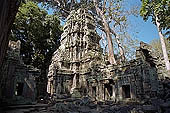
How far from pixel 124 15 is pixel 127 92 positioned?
1208cm

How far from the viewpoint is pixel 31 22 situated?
24.0m

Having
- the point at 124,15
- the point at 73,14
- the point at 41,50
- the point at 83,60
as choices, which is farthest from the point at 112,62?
the point at 41,50

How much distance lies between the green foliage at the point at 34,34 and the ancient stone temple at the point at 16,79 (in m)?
10.5

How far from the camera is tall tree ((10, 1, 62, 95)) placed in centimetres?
2281

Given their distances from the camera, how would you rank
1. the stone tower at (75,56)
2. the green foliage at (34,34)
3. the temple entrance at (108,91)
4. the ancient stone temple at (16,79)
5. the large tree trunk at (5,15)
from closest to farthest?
the large tree trunk at (5,15) < the ancient stone temple at (16,79) < the temple entrance at (108,91) < the stone tower at (75,56) < the green foliage at (34,34)

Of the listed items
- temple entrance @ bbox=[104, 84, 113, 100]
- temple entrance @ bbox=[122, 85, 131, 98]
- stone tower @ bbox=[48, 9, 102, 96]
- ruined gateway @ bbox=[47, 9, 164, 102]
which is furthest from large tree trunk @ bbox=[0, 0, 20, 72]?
stone tower @ bbox=[48, 9, 102, 96]

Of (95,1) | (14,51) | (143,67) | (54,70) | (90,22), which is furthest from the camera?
(90,22)

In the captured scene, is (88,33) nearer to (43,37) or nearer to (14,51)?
(43,37)

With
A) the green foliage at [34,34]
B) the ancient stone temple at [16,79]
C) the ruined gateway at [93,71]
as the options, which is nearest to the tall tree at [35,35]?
the green foliage at [34,34]

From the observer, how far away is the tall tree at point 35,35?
22812 millimetres

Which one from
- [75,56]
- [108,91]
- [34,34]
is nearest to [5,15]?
[108,91]

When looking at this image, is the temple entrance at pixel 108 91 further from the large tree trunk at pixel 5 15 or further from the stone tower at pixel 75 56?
the large tree trunk at pixel 5 15

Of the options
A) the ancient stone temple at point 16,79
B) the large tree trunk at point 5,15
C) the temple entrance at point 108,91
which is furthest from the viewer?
the temple entrance at point 108,91

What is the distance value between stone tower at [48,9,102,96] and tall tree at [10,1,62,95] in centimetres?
408
